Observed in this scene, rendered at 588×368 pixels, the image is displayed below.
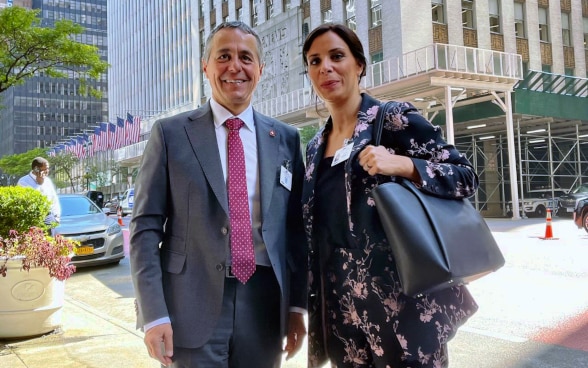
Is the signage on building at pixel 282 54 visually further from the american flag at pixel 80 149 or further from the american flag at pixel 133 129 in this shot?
the american flag at pixel 80 149

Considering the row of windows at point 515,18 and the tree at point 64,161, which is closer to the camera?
the row of windows at point 515,18

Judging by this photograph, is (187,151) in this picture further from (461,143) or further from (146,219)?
(461,143)

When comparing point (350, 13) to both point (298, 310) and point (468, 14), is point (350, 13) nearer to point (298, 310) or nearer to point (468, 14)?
point (468, 14)

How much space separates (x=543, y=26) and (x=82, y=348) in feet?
99.1

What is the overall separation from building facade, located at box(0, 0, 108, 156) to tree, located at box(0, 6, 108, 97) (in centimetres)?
11148

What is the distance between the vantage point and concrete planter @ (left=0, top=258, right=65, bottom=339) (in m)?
5.43

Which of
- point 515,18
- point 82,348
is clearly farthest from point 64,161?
point 82,348

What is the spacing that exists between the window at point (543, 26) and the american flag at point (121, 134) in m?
39.5

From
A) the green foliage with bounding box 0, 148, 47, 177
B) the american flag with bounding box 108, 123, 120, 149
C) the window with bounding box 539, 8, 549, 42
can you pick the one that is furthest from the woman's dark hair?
the green foliage with bounding box 0, 148, 47, 177

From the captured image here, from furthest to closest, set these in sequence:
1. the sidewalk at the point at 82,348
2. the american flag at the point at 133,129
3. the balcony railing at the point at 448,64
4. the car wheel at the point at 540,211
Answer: the american flag at the point at 133,129 < the car wheel at the point at 540,211 < the balcony railing at the point at 448,64 < the sidewalk at the point at 82,348

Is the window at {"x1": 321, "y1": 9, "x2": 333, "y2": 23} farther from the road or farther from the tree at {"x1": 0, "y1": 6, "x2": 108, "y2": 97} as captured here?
the road

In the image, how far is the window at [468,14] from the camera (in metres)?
26.8

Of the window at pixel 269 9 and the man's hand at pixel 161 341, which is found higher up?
the window at pixel 269 9

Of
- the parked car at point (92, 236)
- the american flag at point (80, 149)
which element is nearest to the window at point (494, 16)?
the parked car at point (92, 236)
